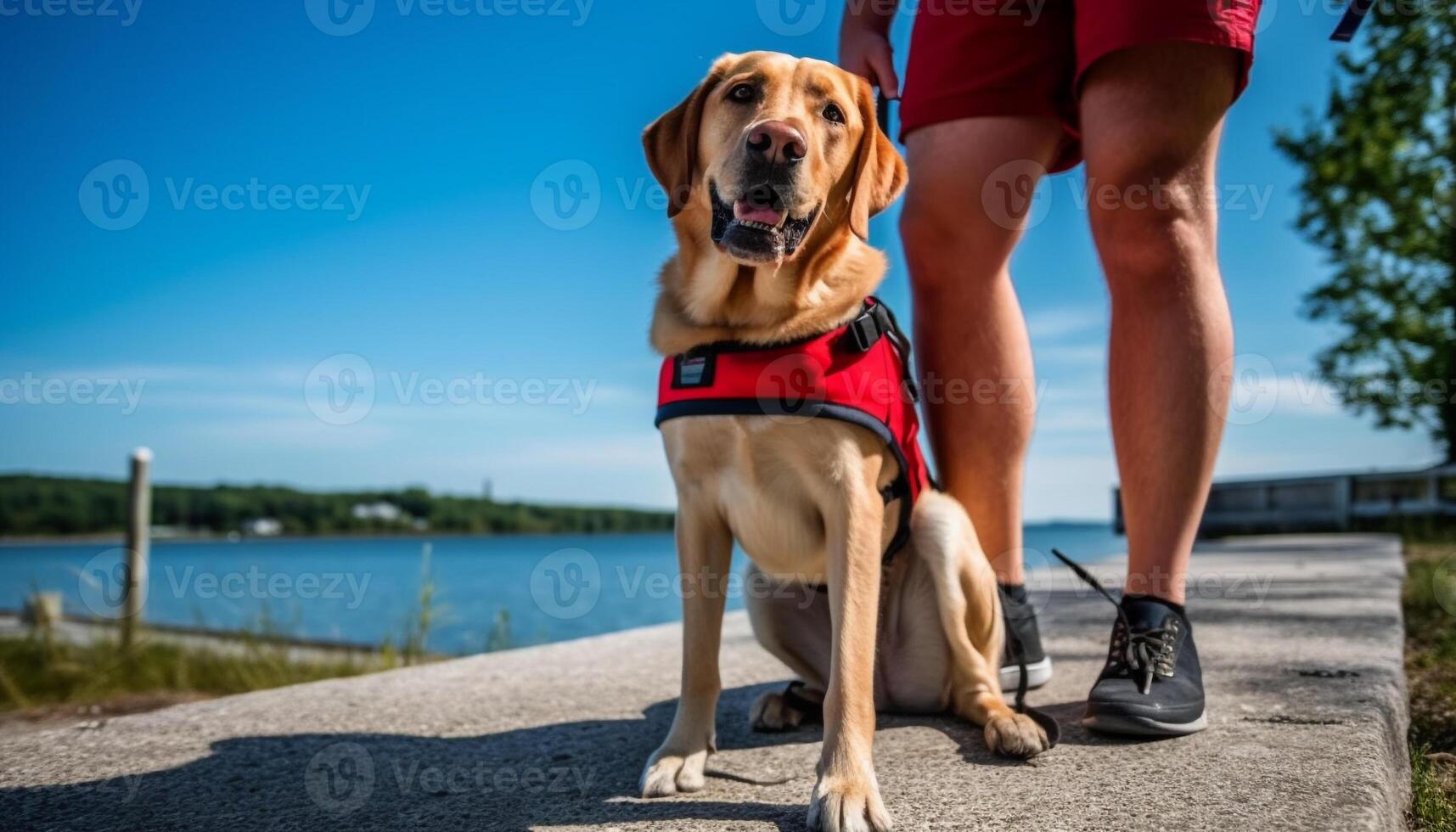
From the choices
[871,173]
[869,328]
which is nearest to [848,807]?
[869,328]

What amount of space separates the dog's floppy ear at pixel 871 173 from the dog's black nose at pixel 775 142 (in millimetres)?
285

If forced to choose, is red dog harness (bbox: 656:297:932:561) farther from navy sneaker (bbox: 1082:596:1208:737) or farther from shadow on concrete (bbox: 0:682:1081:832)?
shadow on concrete (bbox: 0:682:1081:832)

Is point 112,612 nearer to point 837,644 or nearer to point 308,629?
point 837,644

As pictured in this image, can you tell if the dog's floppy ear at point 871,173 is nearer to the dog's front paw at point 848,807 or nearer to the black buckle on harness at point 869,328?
the black buckle on harness at point 869,328

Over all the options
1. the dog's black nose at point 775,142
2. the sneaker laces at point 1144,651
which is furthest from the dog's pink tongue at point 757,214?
the sneaker laces at point 1144,651

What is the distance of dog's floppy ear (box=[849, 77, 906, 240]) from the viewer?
2.22 metres

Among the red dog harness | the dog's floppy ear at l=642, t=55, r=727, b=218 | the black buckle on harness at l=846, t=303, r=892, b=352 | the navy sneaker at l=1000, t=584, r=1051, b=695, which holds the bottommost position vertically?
the navy sneaker at l=1000, t=584, r=1051, b=695

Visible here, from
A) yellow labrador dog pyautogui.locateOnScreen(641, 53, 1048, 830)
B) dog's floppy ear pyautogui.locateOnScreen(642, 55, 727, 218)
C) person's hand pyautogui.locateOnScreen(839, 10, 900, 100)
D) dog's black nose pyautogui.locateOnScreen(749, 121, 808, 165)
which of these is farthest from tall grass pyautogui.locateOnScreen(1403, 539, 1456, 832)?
person's hand pyautogui.locateOnScreen(839, 10, 900, 100)

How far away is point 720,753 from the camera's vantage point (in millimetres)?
2043

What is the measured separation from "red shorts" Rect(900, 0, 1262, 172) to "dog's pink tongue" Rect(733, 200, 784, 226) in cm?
84

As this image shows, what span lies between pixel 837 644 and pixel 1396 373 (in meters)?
18.6

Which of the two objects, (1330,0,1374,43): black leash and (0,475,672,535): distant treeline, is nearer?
(1330,0,1374,43): black leash

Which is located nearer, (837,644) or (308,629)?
(837,644)

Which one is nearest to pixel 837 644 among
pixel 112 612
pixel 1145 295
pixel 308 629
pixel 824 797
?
pixel 824 797
